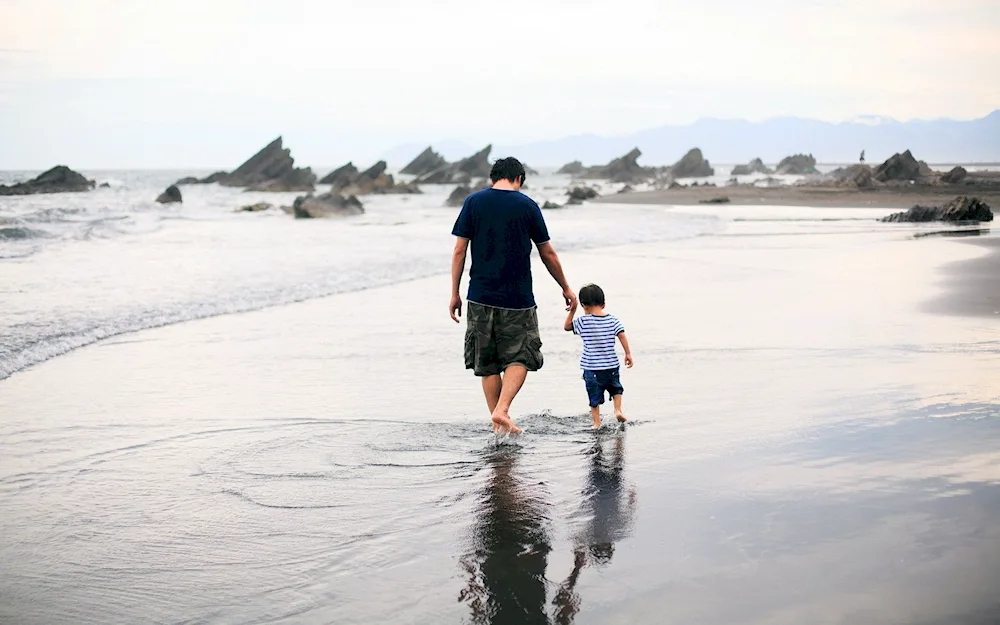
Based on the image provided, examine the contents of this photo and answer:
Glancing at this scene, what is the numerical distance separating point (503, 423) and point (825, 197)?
36839 millimetres

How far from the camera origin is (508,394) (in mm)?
6000

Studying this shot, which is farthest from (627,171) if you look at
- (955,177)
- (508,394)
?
(508,394)

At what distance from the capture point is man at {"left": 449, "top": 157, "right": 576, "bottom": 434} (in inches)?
235

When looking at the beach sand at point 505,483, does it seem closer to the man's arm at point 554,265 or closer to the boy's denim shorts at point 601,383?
the boy's denim shorts at point 601,383

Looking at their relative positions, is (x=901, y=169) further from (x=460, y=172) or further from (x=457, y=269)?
(x=460, y=172)

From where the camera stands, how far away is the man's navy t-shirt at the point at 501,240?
Result: 5957 mm

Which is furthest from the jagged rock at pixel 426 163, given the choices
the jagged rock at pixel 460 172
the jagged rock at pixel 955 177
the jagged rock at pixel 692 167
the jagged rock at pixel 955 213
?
the jagged rock at pixel 955 213

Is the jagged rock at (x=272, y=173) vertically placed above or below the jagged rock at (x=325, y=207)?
above

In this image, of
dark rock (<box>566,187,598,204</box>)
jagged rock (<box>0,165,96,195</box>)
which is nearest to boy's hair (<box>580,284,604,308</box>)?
dark rock (<box>566,187,598,204</box>)

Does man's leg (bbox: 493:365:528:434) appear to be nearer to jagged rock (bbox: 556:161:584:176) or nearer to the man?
the man

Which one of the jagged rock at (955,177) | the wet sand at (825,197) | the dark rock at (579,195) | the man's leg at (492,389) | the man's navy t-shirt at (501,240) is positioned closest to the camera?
the man's navy t-shirt at (501,240)

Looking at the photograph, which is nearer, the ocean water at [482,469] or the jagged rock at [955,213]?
the ocean water at [482,469]

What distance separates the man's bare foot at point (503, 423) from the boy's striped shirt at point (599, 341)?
0.76 metres

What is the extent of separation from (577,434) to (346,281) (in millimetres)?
9084
